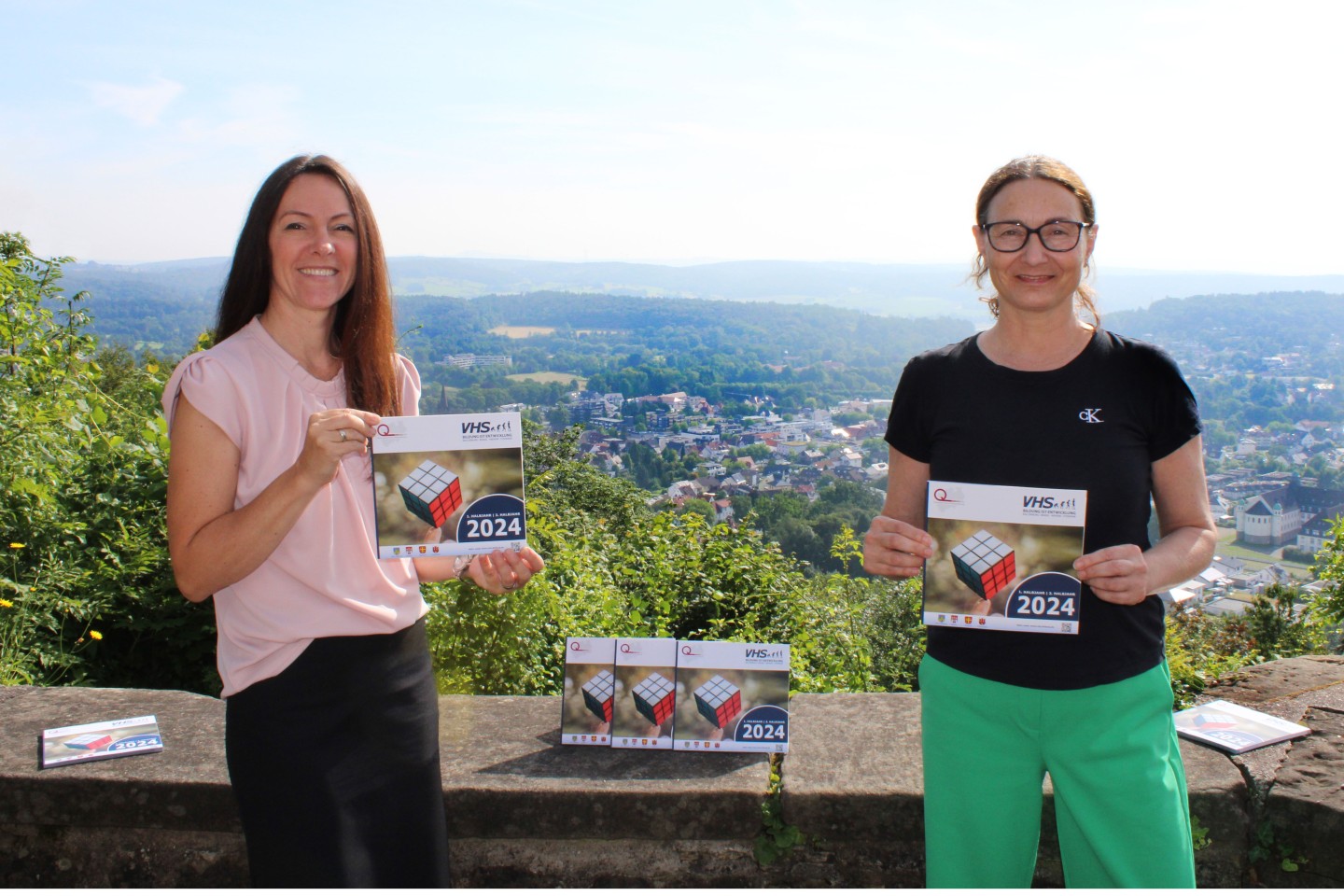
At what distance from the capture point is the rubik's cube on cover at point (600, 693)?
244cm

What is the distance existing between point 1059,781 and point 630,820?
3.36 feet

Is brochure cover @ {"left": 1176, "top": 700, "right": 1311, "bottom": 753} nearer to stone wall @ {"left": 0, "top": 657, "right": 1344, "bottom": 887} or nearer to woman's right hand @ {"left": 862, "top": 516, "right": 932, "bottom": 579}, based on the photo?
stone wall @ {"left": 0, "top": 657, "right": 1344, "bottom": 887}

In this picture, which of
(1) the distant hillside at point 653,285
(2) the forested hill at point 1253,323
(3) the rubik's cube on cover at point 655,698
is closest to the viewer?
(3) the rubik's cube on cover at point 655,698

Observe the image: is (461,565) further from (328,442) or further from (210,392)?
(210,392)

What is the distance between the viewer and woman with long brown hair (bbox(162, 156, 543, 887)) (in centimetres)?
154

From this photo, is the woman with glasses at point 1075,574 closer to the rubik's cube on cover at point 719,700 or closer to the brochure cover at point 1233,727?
the rubik's cube on cover at point 719,700

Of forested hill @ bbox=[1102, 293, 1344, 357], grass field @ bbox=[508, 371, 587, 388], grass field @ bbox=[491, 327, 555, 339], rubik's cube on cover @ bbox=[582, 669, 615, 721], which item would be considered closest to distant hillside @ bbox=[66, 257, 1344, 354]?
rubik's cube on cover @ bbox=[582, 669, 615, 721]

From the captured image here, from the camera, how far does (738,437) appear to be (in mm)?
18219

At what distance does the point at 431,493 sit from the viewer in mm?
1784

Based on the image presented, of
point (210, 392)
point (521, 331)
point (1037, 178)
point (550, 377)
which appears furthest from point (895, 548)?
point (521, 331)

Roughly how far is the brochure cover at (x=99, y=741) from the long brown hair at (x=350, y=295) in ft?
4.12

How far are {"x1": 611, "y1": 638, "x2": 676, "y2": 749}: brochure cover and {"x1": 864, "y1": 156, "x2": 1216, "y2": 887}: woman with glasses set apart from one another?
81cm

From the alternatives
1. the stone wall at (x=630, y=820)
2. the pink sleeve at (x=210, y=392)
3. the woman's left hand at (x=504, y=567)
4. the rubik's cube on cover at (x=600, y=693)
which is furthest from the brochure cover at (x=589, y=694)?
the pink sleeve at (x=210, y=392)

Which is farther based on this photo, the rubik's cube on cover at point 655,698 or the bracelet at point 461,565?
the rubik's cube on cover at point 655,698
